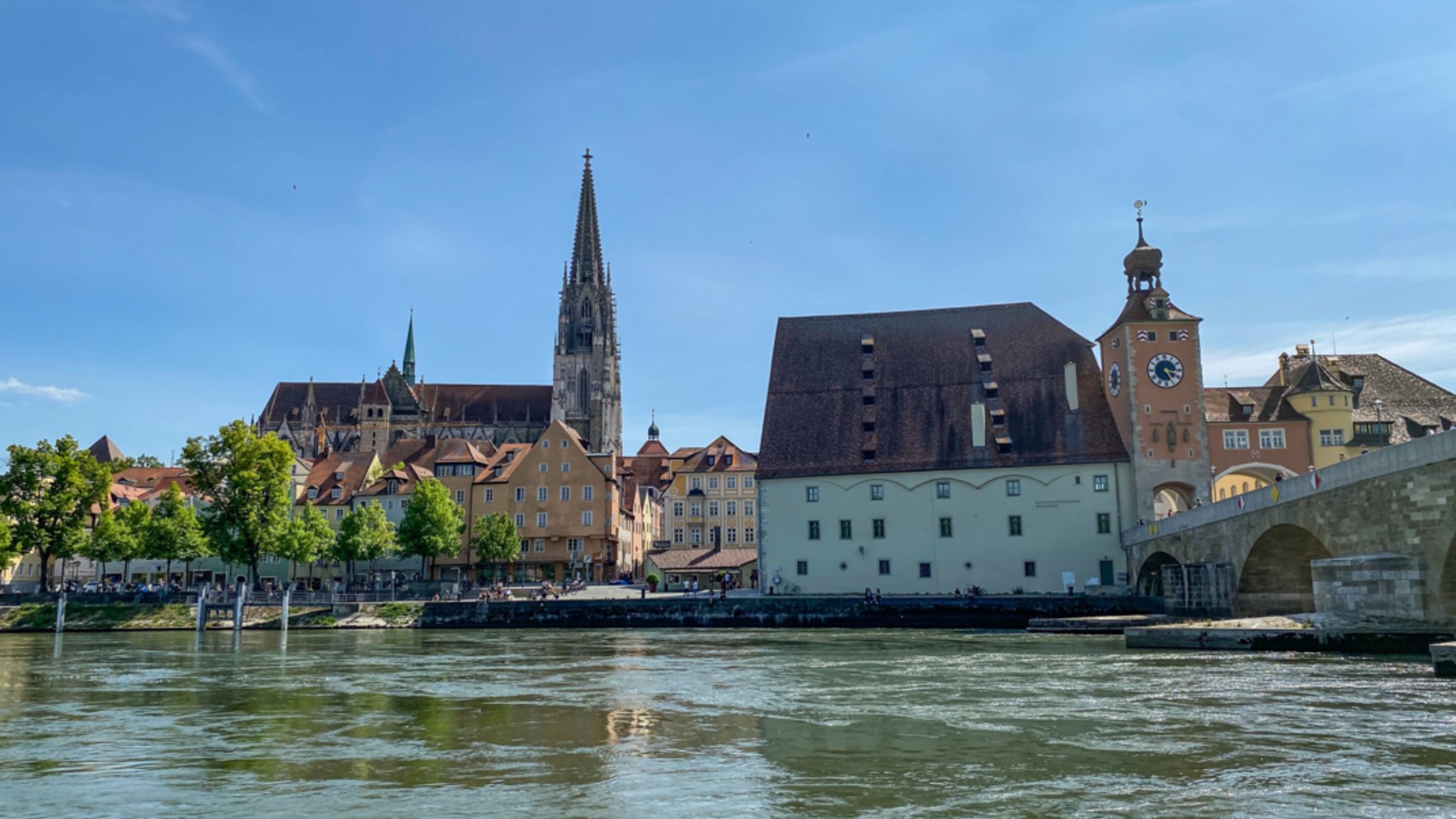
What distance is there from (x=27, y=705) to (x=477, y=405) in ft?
427

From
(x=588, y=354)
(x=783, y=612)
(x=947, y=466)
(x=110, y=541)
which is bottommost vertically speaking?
(x=783, y=612)

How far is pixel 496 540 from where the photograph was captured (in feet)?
271

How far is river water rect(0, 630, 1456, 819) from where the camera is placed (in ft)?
44.9

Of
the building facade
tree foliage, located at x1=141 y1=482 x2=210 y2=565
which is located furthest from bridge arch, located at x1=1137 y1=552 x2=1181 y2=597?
tree foliage, located at x1=141 y1=482 x2=210 y2=565

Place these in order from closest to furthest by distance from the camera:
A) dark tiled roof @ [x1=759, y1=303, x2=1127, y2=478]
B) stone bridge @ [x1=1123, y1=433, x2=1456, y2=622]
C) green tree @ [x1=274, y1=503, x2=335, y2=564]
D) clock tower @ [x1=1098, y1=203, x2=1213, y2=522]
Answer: stone bridge @ [x1=1123, y1=433, x2=1456, y2=622] → clock tower @ [x1=1098, y1=203, x2=1213, y2=522] → dark tiled roof @ [x1=759, y1=303, x2=1127, y2=478] → green tree @ [x1=274, y1=503, x2=335, y2=564]

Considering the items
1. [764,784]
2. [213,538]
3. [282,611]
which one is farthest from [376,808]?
[213,538]

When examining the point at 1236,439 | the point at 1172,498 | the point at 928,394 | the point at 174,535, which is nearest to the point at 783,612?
the point at 928,394

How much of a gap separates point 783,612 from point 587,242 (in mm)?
110583

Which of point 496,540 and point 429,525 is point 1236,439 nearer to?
point 496,540

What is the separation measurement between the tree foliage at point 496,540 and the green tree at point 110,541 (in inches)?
844

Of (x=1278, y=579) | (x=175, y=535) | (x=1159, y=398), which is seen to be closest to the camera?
(x=1278, y=579)

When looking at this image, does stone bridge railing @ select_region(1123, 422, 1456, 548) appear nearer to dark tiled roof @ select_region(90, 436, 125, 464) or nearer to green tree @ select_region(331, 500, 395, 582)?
green tree @ select_region(331, 500, 395, 582)

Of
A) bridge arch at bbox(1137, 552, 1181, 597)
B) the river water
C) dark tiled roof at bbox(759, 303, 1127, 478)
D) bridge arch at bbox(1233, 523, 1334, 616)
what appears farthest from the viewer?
dark tiled roof at bbox(759, 303, 1127, 478)

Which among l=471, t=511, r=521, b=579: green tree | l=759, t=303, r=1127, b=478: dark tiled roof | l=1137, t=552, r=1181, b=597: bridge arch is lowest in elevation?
l=1137, t=552, r=1181, b=597: bridge arch
